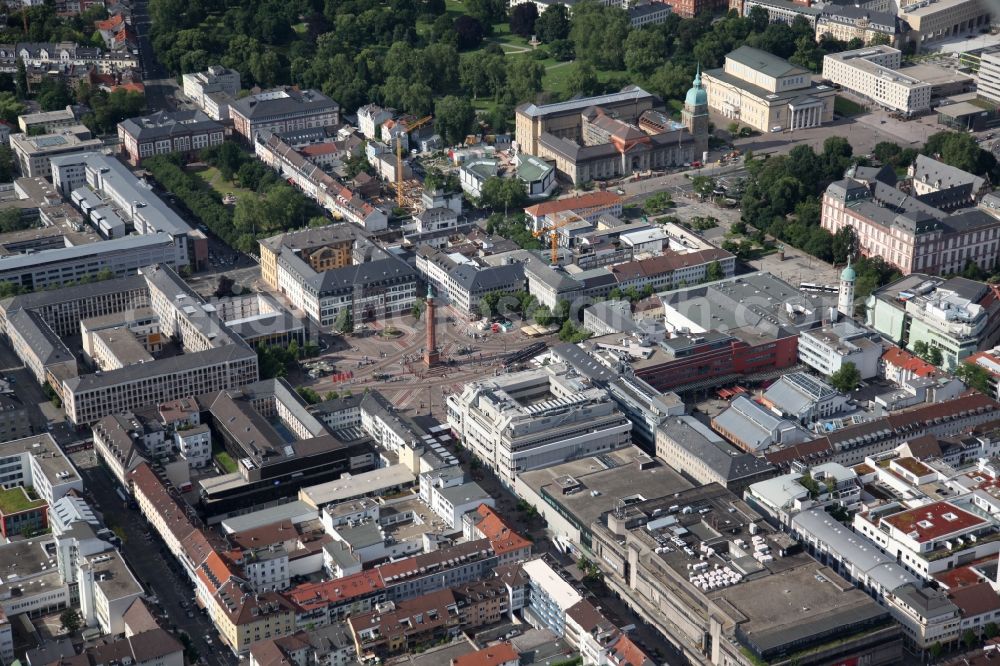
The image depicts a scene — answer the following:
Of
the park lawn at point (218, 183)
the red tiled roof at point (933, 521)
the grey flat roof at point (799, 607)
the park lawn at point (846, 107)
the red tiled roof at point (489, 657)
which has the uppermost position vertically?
the grey flat roof at point (799, 607)

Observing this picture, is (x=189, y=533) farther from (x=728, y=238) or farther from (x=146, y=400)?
(x=728, y=238)

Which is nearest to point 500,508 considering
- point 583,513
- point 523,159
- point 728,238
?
point 583,513

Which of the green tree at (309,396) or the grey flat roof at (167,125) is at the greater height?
the grey flat roof at (167,125)

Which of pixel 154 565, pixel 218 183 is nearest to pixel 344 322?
pixel 154 565

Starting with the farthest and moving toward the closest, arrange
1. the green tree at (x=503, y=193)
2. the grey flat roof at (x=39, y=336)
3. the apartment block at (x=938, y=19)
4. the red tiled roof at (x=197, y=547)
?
the apartment block at (x=938, y=19), the green tree at (x=503, y=193), the grey flat roof at (x=39, y=336), the red tiled roof at (x=197, y=547)

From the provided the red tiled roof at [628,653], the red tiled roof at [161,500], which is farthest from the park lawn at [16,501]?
the red tiled roof at [628,653]

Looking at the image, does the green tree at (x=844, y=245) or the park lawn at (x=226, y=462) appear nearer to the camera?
the park lawn at (x=226, y=462)

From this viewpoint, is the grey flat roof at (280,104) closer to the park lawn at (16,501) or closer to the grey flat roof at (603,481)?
the park lawn at (16,501)

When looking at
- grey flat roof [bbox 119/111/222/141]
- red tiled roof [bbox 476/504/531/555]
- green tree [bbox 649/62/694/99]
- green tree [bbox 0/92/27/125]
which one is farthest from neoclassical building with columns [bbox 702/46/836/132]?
red tiled roof [bbox 476/504/531/555]

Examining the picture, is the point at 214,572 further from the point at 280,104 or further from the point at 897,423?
the point at 280,104
